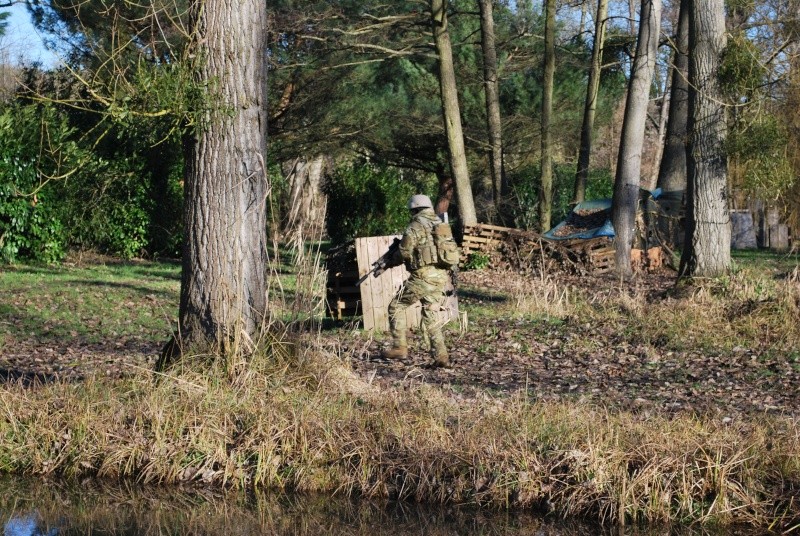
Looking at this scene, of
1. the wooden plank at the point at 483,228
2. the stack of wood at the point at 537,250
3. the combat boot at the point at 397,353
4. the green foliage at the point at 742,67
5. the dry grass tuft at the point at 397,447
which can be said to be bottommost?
the dry grass tuft at the point at 397,447

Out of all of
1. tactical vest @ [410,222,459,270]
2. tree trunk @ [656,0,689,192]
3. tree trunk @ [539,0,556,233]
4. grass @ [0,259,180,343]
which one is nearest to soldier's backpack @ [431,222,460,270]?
tactical vest @ [410,222,459,270]

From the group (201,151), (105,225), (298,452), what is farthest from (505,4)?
(298,452)

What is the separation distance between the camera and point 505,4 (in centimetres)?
2817

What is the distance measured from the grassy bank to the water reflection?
0.57ft

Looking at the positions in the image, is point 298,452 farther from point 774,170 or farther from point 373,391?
point 774,170

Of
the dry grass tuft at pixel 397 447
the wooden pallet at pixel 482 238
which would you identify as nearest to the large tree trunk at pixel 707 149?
the wooden pallet at pixel 482 238

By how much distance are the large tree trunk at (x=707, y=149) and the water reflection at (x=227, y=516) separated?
30.6 feet

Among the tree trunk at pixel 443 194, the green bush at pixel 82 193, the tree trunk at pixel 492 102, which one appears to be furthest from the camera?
the tree trunk at pixel 443 194

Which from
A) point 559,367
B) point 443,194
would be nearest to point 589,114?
point 443,194

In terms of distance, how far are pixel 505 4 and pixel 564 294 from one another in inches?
589

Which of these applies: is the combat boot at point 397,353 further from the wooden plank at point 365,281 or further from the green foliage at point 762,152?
the green foliage at point 762,152

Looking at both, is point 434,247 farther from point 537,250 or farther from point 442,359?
point 537,250

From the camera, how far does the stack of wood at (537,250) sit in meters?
20.8

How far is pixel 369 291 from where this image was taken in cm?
1355
